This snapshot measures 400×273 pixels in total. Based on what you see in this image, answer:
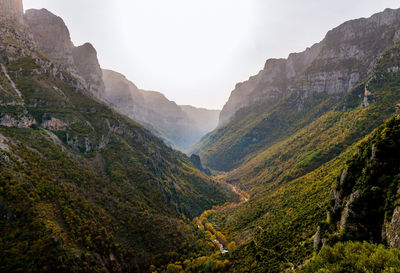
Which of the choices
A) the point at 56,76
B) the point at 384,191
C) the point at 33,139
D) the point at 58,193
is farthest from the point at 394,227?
the point at 56,76

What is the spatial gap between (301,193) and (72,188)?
114 metres

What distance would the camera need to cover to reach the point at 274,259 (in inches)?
2479

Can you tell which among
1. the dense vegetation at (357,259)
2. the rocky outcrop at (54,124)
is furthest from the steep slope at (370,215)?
the rocky outcrop at (54,124)

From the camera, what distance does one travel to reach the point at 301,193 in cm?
10850

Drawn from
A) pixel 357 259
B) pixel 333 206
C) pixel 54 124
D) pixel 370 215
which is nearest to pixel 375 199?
pixel 370 215

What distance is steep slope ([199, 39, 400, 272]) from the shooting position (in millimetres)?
67062

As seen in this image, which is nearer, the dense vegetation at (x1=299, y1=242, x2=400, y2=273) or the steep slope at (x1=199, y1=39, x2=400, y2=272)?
the dense vegetation at (x1=299, y1=242, x2=400, y2=273)

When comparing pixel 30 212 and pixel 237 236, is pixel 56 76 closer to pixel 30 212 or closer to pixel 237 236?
pixel 30 212

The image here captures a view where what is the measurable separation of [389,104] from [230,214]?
469 feet

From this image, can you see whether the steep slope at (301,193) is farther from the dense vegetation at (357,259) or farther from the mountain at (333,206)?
the dense vegetation at (357,259)

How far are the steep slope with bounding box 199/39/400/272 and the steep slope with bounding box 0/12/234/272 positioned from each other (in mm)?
28780

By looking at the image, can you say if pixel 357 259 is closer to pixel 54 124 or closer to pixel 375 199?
pixel 375 199

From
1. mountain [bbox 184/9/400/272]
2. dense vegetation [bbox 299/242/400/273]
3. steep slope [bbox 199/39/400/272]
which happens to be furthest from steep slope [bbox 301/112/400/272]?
steep slope [bbox 199/39/400/272]

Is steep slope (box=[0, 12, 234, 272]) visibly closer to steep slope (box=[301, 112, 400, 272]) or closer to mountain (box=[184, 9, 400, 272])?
mountain (box=[184, 9, 400, 272])
